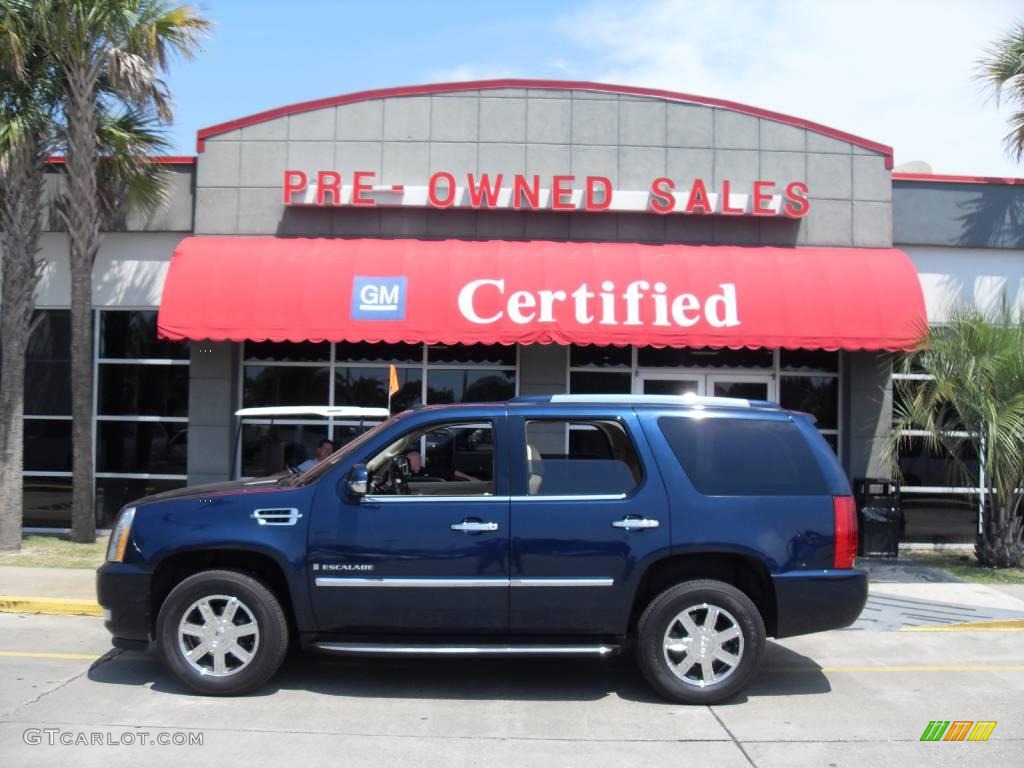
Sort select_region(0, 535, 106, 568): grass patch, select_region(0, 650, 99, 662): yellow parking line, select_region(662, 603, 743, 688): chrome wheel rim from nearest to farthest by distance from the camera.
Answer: select_region(662, 603, 743, 688): chrome wheel rim → select_region(0, 650, 99, 662): yellow parking line → select_region(0, 535, 106, 568): grass patch

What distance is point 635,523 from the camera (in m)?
6.21

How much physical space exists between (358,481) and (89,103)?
864 cm

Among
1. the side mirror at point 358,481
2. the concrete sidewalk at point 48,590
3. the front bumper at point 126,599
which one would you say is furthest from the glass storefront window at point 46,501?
the side mirror at point 358,481

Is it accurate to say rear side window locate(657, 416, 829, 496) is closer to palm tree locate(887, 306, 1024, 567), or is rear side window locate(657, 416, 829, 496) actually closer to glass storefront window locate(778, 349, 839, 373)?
palm tree locate(887, 306, 1024, 567)

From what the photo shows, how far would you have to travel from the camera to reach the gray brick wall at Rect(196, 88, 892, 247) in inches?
537

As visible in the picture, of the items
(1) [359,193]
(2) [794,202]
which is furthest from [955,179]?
(1) [359,193]

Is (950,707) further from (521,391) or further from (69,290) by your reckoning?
(69,290)

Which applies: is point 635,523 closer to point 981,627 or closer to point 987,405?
point 981,627

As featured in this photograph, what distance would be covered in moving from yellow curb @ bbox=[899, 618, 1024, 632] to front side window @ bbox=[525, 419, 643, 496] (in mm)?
4033

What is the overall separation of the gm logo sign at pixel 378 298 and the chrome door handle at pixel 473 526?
252 inches

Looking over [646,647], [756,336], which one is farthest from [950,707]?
[756,336]

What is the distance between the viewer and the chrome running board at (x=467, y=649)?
6.20 meters

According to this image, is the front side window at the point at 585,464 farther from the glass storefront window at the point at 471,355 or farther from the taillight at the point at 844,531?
the glass storefront window at the point at 471,355

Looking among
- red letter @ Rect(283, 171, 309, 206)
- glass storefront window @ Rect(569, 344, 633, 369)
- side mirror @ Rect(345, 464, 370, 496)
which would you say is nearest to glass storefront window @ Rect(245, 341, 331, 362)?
red letter @ Rect(283, 171, 309, 206)
